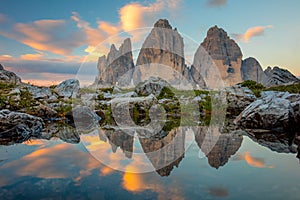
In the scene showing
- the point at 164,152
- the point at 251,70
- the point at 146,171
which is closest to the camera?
the point at 146,171

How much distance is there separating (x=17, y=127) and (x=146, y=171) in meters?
6.42

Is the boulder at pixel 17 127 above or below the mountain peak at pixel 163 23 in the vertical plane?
Result: below

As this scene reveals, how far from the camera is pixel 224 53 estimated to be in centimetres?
17638

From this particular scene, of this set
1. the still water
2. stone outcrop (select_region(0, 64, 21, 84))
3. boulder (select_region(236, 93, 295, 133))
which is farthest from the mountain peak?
the still water

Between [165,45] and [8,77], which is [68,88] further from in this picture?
[165,45]

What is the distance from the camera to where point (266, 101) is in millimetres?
11539

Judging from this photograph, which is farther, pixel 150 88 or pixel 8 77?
pixel 8 77

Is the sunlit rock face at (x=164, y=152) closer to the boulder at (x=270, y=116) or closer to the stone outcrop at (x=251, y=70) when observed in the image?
the boulder at (x=270, y=116)

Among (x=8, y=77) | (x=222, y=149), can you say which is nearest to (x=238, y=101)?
(x=222, y=149)

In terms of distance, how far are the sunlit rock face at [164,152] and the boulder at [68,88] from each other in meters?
18.9

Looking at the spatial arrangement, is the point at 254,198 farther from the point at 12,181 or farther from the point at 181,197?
the point at 12,181

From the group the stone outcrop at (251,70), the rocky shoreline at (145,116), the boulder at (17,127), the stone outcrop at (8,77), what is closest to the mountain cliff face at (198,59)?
the stone outcrop at (251,70)

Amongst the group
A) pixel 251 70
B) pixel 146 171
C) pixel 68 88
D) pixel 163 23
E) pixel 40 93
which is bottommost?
pixel 146 171

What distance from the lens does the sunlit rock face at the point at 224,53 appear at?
175000 mm
